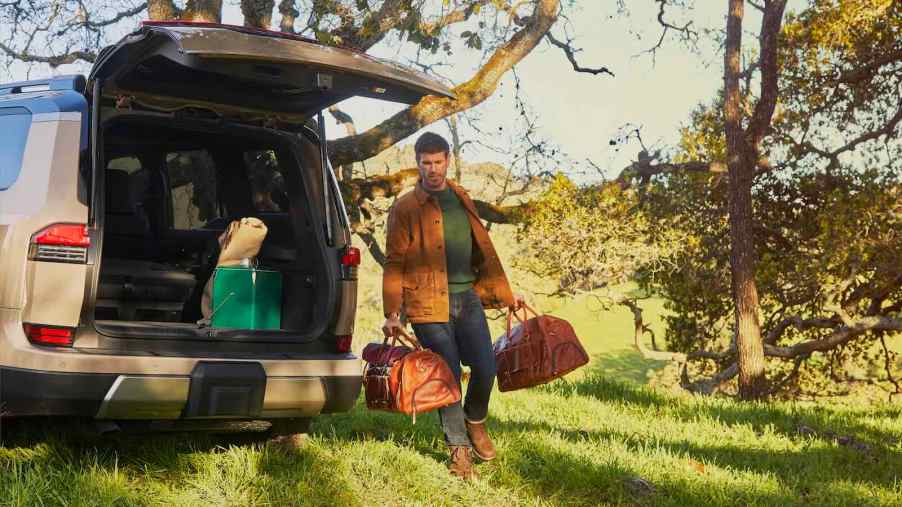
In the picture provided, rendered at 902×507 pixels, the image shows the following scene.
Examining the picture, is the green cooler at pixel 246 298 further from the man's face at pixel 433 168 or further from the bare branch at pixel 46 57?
the bare branch at pixel 46 57

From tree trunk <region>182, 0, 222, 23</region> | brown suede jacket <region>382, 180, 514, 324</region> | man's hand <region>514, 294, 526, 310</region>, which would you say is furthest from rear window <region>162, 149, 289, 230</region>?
tree trunk <region>182, 0, 222, 23</region>

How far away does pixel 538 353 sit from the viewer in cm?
587

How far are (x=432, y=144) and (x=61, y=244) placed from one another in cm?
196

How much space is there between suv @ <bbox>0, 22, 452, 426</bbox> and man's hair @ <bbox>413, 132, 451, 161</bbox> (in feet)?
0.84

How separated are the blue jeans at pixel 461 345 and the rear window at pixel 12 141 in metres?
2.22

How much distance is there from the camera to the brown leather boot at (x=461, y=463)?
5602 mm

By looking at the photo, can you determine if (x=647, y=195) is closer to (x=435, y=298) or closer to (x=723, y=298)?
(x=723, y=298)

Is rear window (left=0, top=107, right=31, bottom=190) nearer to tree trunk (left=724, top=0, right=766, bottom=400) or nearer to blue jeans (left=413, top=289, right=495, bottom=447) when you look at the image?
blue jeans (left=413, top=289, right=495, bottom=447)

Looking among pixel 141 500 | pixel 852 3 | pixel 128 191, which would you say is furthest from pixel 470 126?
pixel 141 500

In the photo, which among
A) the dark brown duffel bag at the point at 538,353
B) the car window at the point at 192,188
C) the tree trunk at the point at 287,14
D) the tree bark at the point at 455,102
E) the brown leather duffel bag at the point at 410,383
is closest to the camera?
the brown leather duffel bag at the point at 410,383

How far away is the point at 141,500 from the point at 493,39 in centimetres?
1279

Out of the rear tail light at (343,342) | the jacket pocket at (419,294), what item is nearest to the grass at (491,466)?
the rear tail light at (343,342)

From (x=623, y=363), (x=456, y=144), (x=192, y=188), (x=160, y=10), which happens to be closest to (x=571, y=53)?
(x=456, y=144)

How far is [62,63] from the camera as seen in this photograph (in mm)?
18625
